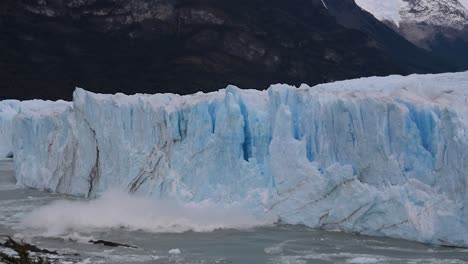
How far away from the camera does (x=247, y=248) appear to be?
10289 millimetres

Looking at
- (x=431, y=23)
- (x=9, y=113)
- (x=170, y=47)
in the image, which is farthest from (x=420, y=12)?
(x=9, y=113)

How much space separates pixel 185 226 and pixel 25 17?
46.9 m

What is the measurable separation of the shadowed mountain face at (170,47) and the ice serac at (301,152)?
3489 centimetres

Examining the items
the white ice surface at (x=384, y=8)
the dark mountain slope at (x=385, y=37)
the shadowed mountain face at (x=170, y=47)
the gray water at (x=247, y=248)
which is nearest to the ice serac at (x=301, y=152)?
the gray water at (x=247, y=248)

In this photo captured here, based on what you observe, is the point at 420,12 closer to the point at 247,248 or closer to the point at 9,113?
the point at 9,113

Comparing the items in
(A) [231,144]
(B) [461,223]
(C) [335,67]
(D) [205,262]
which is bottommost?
(D) [205,262]

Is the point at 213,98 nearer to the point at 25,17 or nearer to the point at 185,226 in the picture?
the point at 185,226

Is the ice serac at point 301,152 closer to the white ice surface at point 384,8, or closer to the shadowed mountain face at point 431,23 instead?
the shadowed mountain face at point 431,23

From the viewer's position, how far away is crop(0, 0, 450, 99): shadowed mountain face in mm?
51906

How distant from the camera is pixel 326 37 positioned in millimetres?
63688

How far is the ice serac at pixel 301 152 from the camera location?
1055cm

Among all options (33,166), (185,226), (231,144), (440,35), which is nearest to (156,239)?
(185,226)

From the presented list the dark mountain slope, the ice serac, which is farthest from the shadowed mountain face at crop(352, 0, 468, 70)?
the ice serac

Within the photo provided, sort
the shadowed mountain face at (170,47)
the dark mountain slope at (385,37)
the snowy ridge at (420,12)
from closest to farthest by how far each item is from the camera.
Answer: the shadowed mountain face at (170,47), the dark mountain slope at (385,37), the snowy ridge at (420,12)
